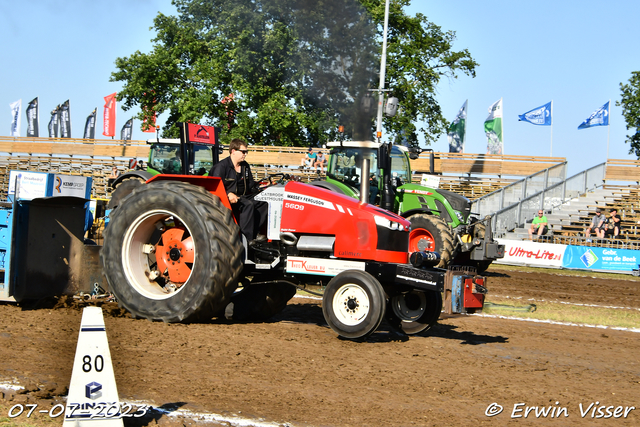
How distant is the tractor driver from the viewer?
6.74 metres

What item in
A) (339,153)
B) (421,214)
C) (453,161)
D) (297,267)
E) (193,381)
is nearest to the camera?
(193,381)

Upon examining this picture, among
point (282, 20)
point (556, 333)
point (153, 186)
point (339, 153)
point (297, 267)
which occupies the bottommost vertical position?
point (556, 333)

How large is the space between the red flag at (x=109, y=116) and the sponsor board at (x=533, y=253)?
27682 mm

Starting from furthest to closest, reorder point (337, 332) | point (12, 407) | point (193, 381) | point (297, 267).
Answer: point (297, 267)
point (337, 332)
point (193, 381)
point (12, 407)

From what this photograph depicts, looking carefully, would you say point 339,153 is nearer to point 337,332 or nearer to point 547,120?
point 337,332

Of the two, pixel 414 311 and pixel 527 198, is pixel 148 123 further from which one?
pixel 414 311

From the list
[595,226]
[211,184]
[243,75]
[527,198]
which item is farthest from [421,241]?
[243,75]

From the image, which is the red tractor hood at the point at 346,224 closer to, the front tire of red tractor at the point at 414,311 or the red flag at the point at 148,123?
the front tire of red tractor at the point at 414,311

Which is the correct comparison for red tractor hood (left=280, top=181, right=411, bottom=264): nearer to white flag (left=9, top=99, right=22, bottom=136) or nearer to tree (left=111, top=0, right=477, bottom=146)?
tree (left=111, top=0, right=477, bottom=146)

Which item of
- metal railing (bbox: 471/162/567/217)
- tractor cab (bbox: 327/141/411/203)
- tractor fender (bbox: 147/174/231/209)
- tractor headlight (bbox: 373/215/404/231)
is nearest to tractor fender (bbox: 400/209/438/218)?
tractor cab (bbox: 327/141/411/203)

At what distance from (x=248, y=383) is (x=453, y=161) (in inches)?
1022

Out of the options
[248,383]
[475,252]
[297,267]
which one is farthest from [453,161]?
[248,383]

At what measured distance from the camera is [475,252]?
13.4 meters

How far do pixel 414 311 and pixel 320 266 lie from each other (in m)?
1.25
